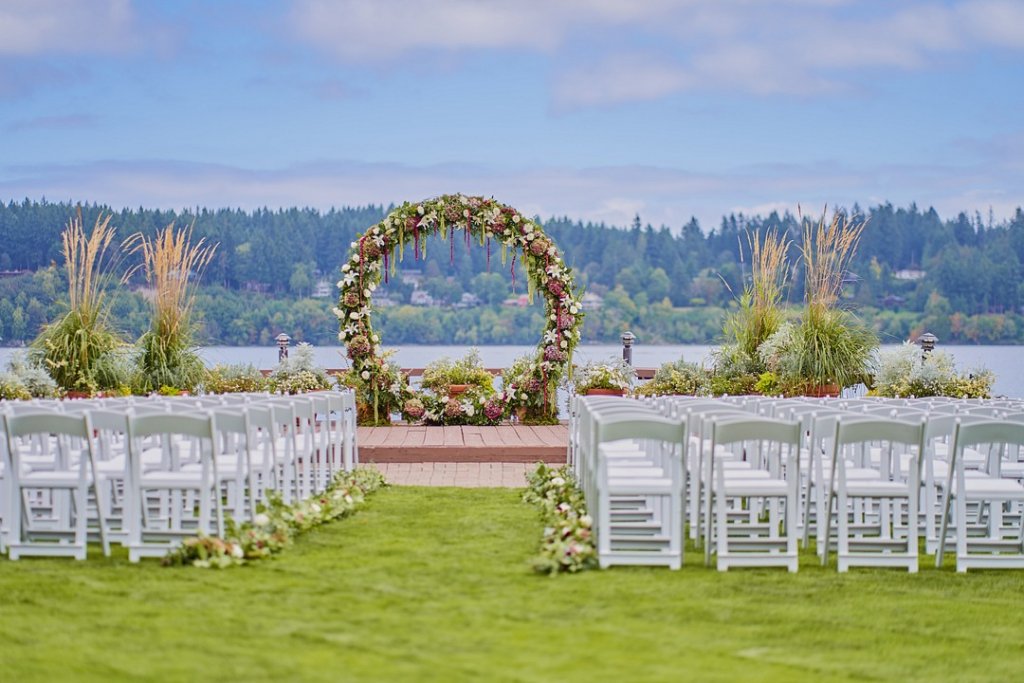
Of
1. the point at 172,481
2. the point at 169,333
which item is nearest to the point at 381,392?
the point at 169,333

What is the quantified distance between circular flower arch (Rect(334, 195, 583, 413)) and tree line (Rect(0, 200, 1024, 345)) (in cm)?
859

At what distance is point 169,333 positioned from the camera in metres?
13.9

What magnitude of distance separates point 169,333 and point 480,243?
3.52 metres

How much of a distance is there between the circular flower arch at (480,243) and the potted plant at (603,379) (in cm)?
28

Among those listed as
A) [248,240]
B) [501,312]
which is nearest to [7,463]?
[248,240]

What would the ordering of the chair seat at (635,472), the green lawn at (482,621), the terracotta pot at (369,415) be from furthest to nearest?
the terracotta pot at (369,415) < the chair seat at (635,472) < the green lawn at (482,621)

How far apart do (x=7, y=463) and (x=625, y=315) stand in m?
24.9

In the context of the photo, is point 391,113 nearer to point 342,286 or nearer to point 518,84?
point 518,84

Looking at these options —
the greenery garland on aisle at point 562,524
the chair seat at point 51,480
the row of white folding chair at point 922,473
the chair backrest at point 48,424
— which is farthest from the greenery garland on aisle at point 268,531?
the row of white folding chair at point 922,473

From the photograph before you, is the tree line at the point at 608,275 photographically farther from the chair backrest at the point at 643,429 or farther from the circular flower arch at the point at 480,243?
the chair backrest at the point at 643,429

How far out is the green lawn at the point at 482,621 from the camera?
4883 millimetres

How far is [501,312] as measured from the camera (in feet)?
99.4

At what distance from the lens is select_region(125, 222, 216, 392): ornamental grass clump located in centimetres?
1368

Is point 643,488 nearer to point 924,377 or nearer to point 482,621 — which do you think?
point 482,621
